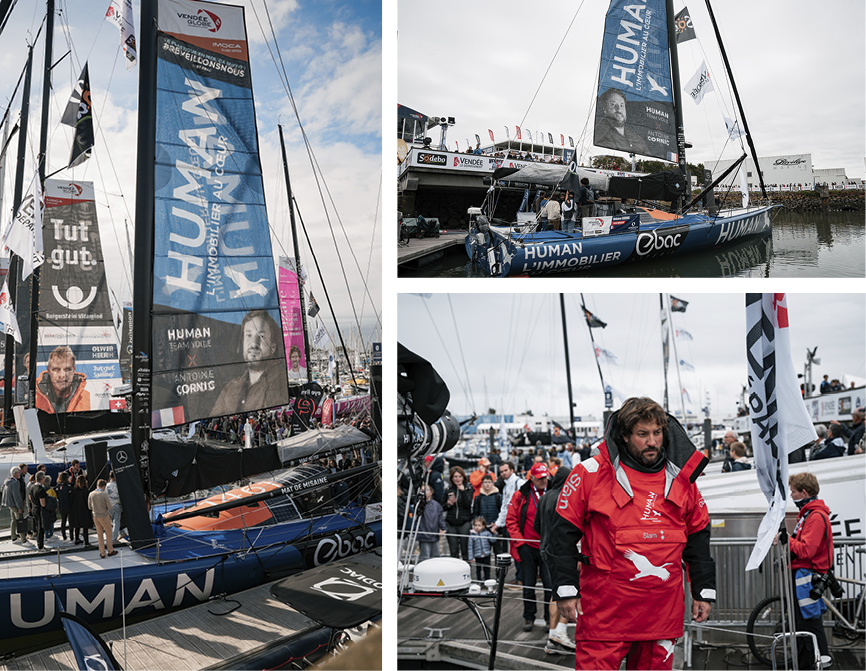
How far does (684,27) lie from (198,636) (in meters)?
5.93

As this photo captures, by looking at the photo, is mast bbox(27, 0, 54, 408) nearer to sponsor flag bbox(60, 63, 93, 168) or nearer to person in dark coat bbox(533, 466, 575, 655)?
sponsor flag bbox(60, 63, 93, 168)

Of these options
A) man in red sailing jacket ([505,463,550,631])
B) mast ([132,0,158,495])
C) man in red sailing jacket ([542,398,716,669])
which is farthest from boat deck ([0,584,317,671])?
man in red sailing jacket ([542,398,716,669])

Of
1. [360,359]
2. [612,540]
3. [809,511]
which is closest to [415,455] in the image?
[612,540]

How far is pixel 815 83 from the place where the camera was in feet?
9.53

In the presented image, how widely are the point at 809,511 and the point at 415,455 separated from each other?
148 centimetres

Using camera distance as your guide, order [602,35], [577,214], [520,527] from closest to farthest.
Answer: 1. [520,527]
2. [577,214]
3. [602,35]

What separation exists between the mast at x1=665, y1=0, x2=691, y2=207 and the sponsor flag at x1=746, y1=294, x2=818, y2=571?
3363 millimetres

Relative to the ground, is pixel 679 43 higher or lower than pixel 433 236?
higher

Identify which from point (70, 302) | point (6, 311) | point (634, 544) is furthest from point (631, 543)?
point (70, 302)

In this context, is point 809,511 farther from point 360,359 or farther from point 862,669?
point 360,359

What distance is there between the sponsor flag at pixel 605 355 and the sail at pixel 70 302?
519cm

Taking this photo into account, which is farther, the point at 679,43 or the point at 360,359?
the point at 679,43

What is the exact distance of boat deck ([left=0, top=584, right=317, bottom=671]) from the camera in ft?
7.84

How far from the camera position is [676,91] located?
5.36m
